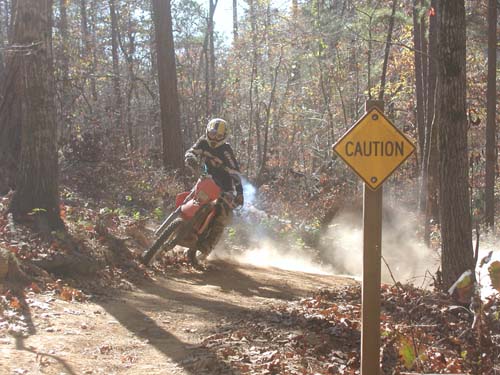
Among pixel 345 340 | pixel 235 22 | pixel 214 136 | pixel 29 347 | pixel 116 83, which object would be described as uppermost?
pixel 235 22

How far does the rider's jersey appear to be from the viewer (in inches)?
416

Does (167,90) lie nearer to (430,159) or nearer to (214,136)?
(430,159)

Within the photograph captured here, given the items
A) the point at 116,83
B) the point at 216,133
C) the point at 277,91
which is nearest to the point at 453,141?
the point at 216,133

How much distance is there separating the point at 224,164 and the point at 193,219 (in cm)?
122

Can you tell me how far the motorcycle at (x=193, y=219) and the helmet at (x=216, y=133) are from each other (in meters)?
0.63

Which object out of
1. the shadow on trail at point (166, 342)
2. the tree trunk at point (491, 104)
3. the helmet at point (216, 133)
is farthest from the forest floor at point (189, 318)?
the tree trunk at point (491, 104)

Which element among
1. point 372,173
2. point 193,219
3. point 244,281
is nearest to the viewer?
point 372,173

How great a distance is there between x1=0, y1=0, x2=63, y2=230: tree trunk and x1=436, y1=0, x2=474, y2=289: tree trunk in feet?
19.1

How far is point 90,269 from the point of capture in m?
8.80

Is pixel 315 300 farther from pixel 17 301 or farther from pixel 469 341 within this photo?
pixel 17 301

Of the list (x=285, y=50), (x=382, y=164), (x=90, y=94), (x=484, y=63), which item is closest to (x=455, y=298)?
(x=382, y=164)

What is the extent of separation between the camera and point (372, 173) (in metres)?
4.55

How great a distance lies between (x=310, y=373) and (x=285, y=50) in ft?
81.4

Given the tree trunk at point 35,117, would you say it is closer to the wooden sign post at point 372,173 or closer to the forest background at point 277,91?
the forest background at point 277,91
